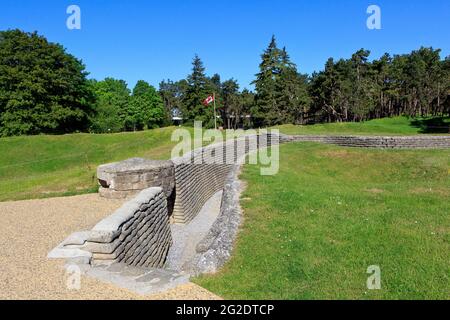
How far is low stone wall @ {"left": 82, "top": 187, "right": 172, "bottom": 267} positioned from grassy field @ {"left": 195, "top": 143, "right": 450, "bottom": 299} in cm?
187

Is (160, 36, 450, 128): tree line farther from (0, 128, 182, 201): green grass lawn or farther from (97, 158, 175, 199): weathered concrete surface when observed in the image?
(97, 158, 175, 199): weathered concrete surface

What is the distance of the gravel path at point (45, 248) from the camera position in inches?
190

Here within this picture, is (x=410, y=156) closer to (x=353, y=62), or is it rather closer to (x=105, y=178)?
(x=105, y=178)

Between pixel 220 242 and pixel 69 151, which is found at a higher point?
pixel 69 151

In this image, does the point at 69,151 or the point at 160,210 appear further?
the point at 69,151

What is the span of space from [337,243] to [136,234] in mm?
3994

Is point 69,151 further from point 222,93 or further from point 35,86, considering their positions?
point 222,93

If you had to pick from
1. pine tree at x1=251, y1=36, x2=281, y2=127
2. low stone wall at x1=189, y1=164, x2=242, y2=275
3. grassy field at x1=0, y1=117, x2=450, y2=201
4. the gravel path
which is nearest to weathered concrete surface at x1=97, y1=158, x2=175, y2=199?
the gravel path

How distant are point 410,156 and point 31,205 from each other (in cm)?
1647

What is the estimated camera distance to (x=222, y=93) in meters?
76.7

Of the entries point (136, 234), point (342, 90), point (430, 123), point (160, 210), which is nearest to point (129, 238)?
point (136, 234)

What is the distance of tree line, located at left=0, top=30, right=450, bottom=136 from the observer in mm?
36594

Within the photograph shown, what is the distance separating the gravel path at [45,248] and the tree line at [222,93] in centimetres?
2993

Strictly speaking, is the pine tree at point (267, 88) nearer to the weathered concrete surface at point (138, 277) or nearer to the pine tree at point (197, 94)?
the pine tree at point (197, 94)
